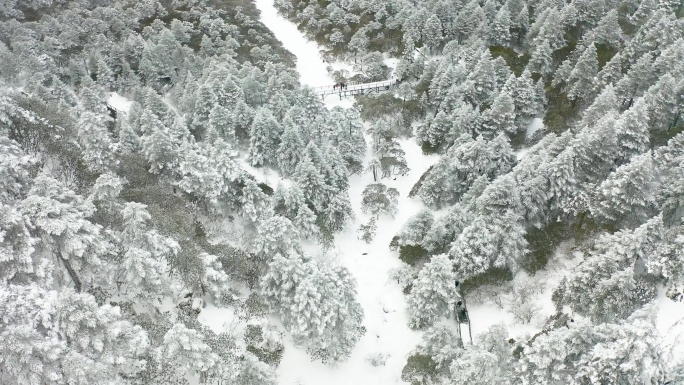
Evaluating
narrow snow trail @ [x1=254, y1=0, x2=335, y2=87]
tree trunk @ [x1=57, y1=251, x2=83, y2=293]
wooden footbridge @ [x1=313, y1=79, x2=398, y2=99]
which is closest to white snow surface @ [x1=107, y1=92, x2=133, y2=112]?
narrow snow trail @ [x1=254, y1=0, x2=335, y2=87]

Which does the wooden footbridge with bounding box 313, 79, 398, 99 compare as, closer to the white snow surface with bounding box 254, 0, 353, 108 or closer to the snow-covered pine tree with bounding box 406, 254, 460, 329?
the white snow surface with bounding box 254, 0, 353, 108

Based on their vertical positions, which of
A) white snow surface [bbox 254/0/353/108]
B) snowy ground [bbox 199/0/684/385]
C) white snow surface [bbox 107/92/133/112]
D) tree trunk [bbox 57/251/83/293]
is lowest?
snowy ground [bbox 199/0/684/385]

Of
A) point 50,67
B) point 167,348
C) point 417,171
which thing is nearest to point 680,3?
point 417,171

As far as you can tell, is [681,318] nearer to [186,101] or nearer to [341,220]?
[341,220]

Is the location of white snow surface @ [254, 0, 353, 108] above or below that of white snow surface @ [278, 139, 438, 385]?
above

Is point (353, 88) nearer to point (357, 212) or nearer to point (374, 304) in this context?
point (357, 212)

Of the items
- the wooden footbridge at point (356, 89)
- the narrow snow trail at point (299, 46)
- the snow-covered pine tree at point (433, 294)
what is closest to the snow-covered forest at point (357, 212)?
the snow-covered pine tree at point (433, 294)

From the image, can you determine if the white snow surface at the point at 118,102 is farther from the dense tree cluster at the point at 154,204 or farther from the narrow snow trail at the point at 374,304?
the narrow snow trail at the point at 374,304
